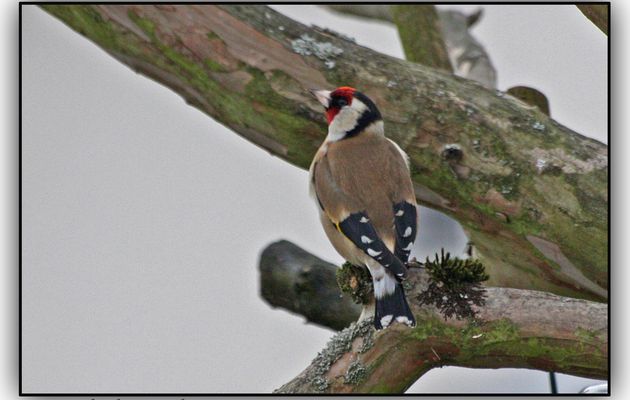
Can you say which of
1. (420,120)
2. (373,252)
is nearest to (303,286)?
(420,120)

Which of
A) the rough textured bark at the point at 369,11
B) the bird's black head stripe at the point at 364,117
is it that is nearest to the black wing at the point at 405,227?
the bird's black head stripe at the point at 364,117

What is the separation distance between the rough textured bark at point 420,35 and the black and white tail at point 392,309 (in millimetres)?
1893

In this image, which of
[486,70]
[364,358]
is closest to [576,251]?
[364,358]

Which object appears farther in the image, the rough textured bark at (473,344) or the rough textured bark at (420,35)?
the rough textured bark at (420,35)

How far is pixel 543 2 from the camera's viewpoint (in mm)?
3113

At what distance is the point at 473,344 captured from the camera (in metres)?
2.63

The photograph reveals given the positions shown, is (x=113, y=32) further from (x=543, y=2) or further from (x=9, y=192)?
(x=543, y=2)

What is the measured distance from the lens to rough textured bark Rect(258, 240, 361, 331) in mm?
3613

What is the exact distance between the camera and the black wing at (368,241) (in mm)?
2574

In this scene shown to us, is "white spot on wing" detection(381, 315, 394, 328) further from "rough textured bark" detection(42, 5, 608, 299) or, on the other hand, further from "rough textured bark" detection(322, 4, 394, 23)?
"rough textured bark" detection(322, 4, 394, 23)

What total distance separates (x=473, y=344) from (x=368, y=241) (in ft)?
1.38

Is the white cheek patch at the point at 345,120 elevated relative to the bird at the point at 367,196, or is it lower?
elevated

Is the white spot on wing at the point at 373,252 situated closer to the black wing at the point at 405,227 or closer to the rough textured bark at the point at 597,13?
the black wing at the point at 405,227

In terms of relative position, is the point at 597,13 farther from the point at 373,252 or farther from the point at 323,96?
the point at 373,252
